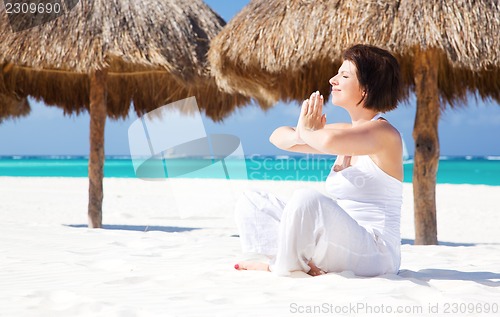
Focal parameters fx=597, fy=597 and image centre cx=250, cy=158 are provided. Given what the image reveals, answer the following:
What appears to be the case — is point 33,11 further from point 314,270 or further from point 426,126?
point 314,270

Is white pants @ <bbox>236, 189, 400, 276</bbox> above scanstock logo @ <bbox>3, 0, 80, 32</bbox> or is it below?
below

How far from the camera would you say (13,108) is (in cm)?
751

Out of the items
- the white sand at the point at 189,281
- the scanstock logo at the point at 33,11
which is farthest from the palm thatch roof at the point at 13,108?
the white sand at the point at 189,281

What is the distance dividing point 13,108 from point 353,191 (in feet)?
20.5

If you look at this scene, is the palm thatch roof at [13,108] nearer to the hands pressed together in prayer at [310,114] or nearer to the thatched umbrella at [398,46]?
the thatched umbrella at [398,46]

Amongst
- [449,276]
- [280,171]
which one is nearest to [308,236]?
[449,276]

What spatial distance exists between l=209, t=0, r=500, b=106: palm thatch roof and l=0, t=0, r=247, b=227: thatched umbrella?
624 millimetres

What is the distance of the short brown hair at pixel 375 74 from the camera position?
228 centimetres

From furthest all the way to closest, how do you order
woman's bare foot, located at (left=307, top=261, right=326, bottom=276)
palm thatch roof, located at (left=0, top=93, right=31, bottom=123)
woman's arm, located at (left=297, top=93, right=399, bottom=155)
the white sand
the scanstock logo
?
1. palm thatch roof, located at (left=0, top=93, right=31, bottom=123)
2. the scanstock logo
3. woman's bare foot, located at (left=307, top=261, right=326, bottom=276)
4. woman's arm, located at (left=297, top=93, right=399, bottom=155)
5. the white sand

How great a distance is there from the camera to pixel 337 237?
2.19 m

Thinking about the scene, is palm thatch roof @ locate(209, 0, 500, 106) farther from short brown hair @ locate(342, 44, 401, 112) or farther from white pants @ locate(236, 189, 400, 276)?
white pants @ locate(236, 189, 400, 276)

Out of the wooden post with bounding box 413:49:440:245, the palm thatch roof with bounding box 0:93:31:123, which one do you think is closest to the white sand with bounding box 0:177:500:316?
the wooden post with bounding box 413:49:440:245

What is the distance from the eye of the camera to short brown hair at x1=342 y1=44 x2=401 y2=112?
89.9 inches

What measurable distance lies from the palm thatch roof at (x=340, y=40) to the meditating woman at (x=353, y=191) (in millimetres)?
2158
